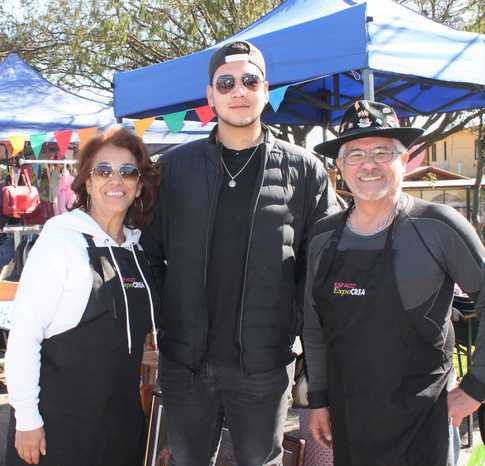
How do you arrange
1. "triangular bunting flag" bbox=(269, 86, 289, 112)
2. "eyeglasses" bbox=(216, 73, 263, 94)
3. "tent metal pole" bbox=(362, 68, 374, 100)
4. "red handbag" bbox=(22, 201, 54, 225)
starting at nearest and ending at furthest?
"eyeglasses" bbox=(216, 73, 263, 94)
"tent metal pole" bbox=(362, 68, 374, 100)
"triangular bunting flag" bbox=(269, 86, 289, 112)
"red handbag" bbox=(22, 201, 54, 225)

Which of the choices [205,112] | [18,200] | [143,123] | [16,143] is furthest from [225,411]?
[16,143]

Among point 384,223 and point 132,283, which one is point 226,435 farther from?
point 384,223

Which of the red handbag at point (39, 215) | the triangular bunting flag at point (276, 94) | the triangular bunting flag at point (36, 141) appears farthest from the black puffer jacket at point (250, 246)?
the triangular bunting flag at point (36, 141)

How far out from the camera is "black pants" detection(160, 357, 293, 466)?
232cm

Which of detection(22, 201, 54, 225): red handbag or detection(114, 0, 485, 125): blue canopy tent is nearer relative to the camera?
detection(114, 0, 485, 125): blue canopy tent

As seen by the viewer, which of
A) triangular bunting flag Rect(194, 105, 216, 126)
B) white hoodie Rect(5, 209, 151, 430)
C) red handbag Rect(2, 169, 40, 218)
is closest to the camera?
white hoodie Rect(5, 209, 151, 430)

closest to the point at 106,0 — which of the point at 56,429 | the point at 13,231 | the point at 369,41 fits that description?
the point at 13,231

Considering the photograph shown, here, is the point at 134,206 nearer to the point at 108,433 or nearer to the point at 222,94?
the point at 222,94

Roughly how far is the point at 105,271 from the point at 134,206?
1.33 ft

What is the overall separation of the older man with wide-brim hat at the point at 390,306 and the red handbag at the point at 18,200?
5317 mm

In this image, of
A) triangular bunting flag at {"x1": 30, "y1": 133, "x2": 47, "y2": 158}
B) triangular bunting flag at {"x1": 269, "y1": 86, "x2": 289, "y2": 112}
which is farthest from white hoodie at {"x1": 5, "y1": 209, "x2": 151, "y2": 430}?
triangular bunting flag at {"x1": 30, "y1": 133, "x2": 47, "y2": 158}

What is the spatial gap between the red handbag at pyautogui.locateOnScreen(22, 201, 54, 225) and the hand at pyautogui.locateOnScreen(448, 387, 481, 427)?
580cm

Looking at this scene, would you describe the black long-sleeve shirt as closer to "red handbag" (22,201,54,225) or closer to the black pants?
the black pants

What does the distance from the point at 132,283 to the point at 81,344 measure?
11.4 inches
